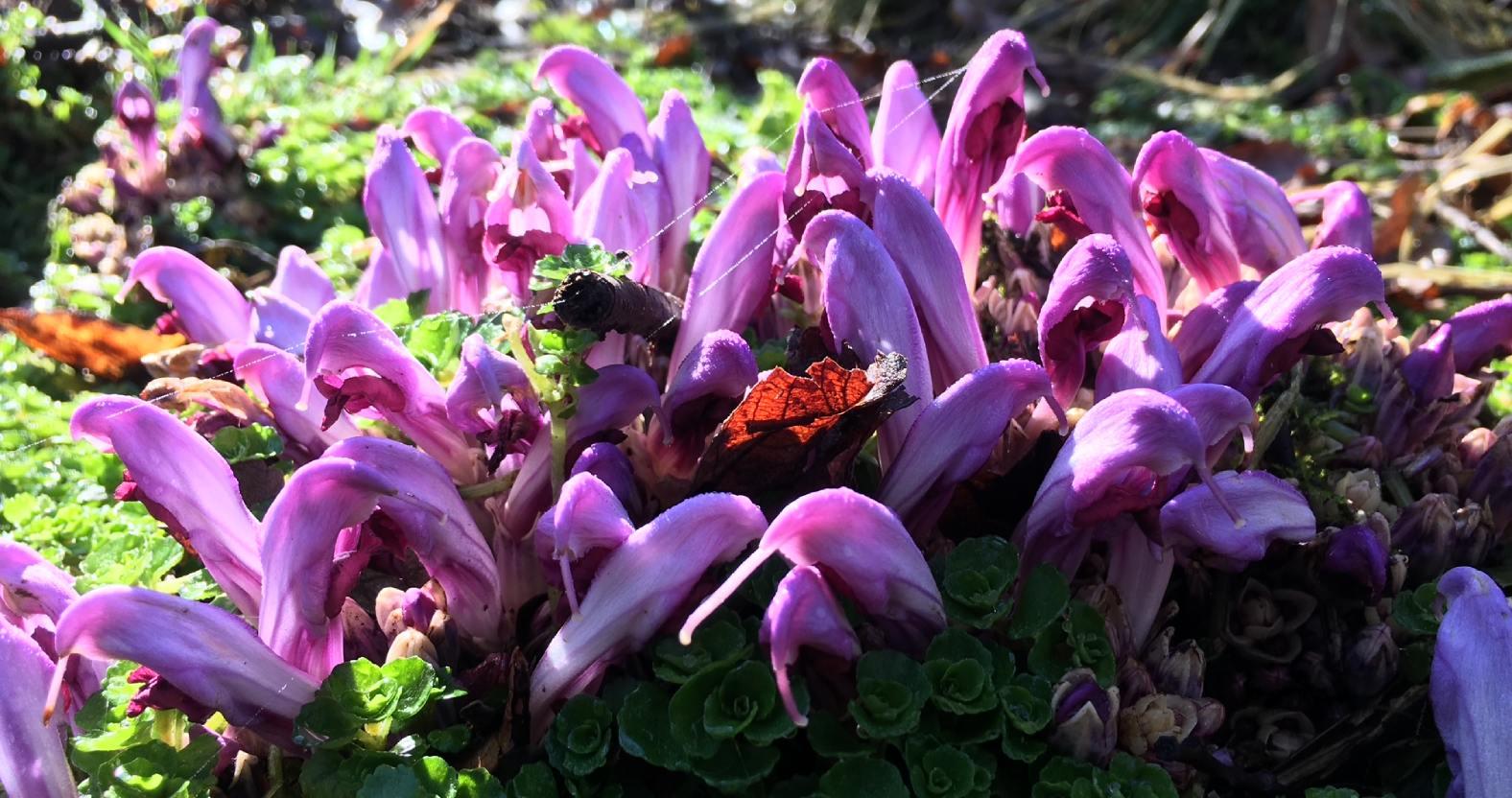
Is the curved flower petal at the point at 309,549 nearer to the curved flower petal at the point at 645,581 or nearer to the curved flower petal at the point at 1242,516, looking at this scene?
the curved flower petal at the point at 645,581

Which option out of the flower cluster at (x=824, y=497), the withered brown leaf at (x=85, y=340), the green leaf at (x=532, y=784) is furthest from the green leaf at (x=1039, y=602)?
the withered brown leaf at (x=85, y=340)

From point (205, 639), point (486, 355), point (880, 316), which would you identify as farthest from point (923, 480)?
point (205, 639)

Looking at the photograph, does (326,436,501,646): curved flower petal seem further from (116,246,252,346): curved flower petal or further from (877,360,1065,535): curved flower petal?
(116,246,252,346): curved flower petal

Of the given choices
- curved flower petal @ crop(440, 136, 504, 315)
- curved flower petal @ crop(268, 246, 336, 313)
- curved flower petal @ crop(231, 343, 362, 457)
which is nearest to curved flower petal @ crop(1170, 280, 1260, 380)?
curved flower petal @ crop(440, 136, 504, 315)

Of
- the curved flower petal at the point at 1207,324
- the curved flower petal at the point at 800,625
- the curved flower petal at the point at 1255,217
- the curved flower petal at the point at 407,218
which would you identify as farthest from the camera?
the curved flower petal at the point at 407,218

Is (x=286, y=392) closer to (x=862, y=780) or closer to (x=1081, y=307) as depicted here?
(x=862, y=780)

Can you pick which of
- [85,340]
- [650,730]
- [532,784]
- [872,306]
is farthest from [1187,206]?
[85,340]

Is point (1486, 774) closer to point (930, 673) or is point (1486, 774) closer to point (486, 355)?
point (930, 673)
